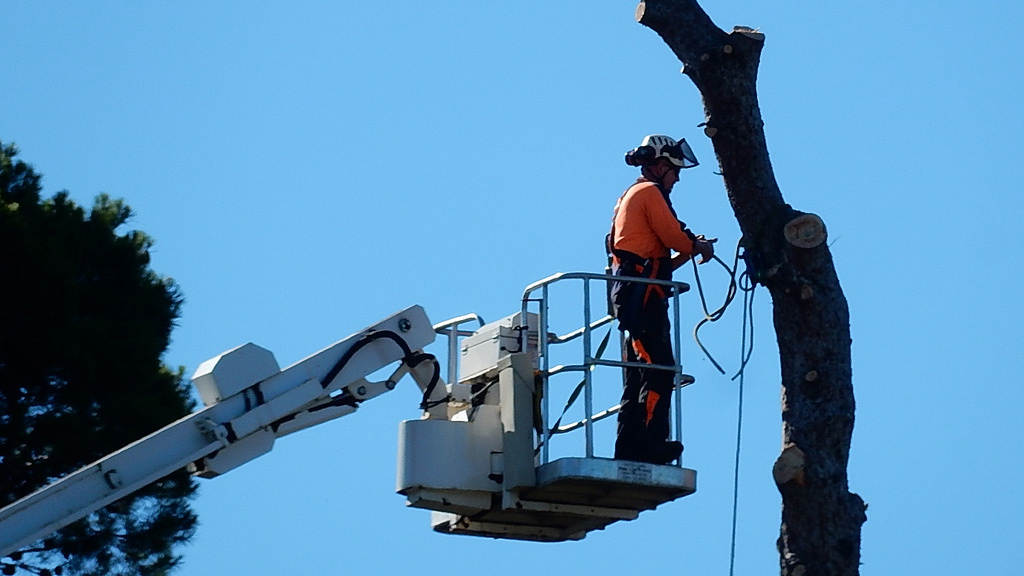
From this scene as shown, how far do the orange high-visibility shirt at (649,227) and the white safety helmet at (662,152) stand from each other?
26 centimetres

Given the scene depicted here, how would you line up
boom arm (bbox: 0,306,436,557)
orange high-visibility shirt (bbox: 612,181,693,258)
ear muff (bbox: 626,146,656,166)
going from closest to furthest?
boom arm (bbox: 0,306,436,557), orange high-visibility shirt (bbox: 612,181,693,258), ear muff (bbox: 626,146,656,166)

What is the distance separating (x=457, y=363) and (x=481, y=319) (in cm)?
34

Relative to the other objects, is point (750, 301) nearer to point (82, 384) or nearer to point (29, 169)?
point (82, 384)

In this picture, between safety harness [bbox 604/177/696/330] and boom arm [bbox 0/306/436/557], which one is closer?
boom arm [bbox 0/306/436/557]

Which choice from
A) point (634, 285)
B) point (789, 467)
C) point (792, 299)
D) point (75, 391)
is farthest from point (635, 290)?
point (75, 391)

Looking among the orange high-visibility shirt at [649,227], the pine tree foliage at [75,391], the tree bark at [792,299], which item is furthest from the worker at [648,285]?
the pine tree foliage at [75,391]

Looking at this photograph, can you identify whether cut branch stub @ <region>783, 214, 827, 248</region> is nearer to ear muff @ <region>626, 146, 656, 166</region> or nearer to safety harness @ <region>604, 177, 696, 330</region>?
A: safety harness @ <region>604, 177, 696, 330</region>

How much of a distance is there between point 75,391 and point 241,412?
6.33m

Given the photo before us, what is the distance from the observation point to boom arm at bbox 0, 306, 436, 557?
9.50m

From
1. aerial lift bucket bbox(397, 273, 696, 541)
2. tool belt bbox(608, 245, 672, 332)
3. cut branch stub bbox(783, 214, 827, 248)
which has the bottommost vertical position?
aerial lift bucket bbox(397, 273, 696, 541)

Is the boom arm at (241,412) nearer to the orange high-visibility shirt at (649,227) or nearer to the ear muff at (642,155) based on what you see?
the orange high-visibility shirt at (649,227)

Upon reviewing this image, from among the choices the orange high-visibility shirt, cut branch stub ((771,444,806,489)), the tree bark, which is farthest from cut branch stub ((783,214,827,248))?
the orange high-visibility shirt

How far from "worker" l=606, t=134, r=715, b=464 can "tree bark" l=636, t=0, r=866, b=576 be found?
1096 mm

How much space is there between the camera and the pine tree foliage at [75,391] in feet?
50.8
